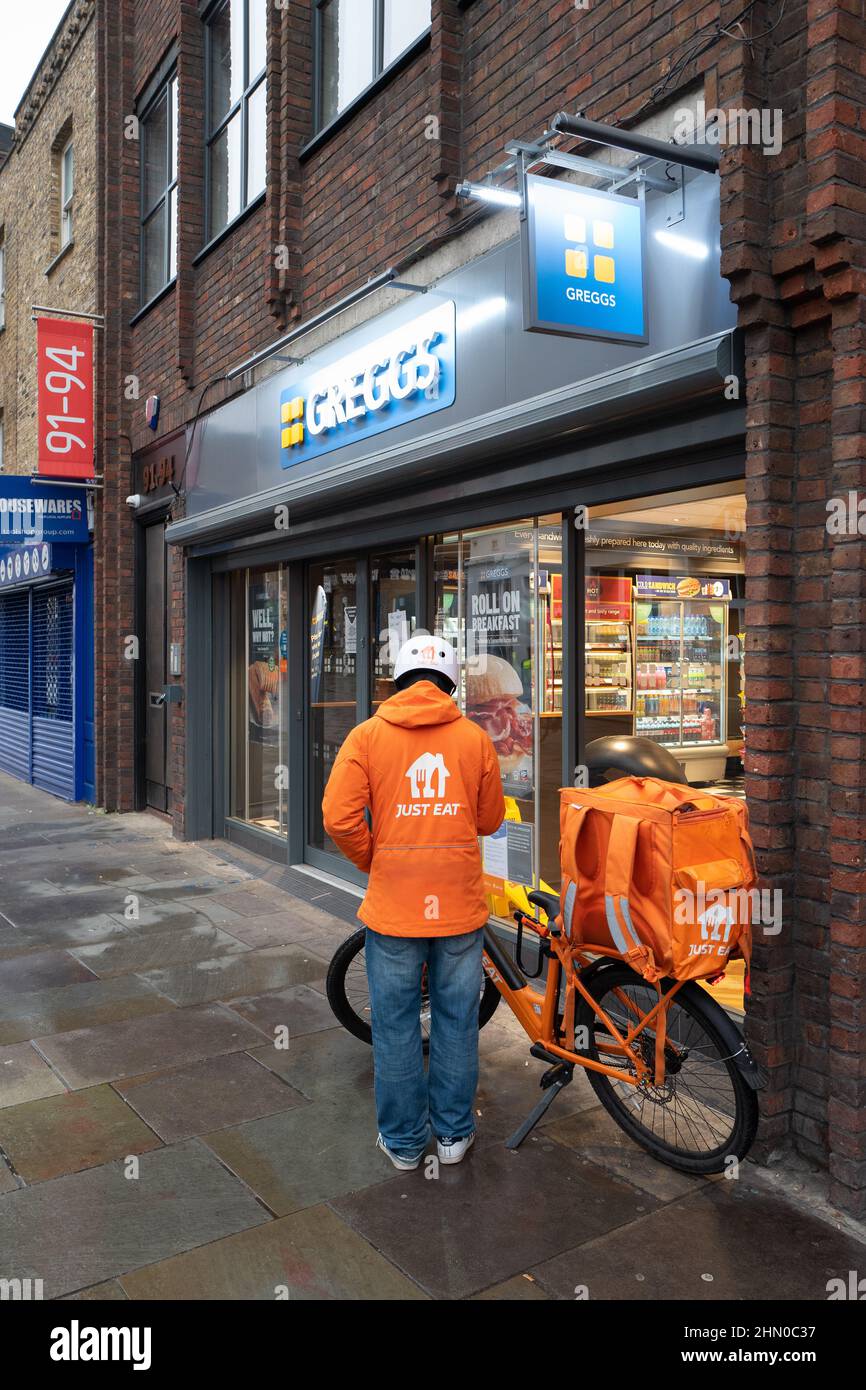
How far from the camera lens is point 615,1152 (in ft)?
13.2

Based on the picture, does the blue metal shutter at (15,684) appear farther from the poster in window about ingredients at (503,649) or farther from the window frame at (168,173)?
the poster in window about ingredients at (503,649)

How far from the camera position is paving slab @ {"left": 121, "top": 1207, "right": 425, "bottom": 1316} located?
3123mm

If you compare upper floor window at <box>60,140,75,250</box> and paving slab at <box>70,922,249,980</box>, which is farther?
upper floor window at <box>60,140,75,250</box>

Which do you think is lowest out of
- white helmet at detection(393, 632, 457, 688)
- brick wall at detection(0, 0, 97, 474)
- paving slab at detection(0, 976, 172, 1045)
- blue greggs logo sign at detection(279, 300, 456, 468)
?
paving slab at detection(0, 976, 172, 1045)

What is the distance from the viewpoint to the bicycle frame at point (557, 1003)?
3.85m

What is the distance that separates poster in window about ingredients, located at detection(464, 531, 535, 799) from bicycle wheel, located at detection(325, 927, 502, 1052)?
1595 mm

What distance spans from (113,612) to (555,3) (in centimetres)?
836

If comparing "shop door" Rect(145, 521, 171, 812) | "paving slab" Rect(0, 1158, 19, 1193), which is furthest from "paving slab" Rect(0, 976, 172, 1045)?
"shop door" Rect(145, 521, 171, 812)

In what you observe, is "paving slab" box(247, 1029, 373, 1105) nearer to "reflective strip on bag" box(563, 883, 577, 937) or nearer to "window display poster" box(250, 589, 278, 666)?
"reflective strip on bag" box(563, 883, 577, 937)

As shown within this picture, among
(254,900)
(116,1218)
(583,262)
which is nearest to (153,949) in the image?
(254,900)

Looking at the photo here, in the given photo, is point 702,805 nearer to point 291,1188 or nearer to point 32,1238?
point 291,1188

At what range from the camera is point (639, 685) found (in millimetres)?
6215

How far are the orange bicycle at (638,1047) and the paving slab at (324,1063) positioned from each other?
80 centimetres

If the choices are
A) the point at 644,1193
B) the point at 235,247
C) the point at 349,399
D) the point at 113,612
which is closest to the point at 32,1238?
the point at 644,1193
